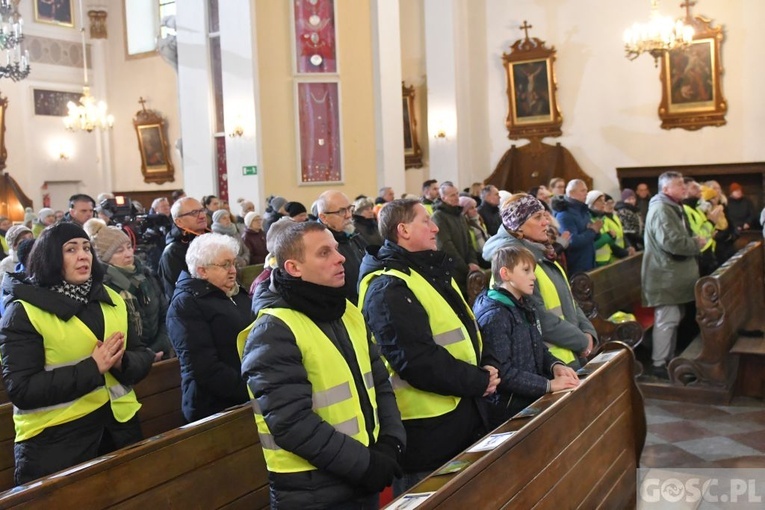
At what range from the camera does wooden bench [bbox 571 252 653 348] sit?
5.95 metres

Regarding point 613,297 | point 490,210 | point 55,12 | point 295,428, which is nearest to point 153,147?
point 55,12

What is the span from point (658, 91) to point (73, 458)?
13624 mm

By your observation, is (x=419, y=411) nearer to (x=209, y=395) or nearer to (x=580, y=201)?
(x=209, y=395)

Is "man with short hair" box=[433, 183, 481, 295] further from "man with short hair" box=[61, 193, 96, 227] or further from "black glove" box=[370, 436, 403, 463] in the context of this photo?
"black glove" box=[370, 436, 403, 463]

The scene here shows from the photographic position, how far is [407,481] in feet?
10.3

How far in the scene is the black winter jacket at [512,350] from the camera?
3197mm

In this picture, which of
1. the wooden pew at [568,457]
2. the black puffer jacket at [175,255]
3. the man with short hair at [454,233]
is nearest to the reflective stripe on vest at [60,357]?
the wooden pew at [568,457]

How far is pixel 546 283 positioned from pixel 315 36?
8.84m

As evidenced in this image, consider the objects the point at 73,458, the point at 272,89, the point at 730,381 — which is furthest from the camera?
the point at 272,89

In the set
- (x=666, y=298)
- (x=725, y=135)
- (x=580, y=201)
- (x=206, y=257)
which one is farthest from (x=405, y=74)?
(x=206, y=257)

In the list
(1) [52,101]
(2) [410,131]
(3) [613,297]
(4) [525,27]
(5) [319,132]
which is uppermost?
Result: (4) [525,27]

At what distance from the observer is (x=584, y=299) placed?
20.3 feet

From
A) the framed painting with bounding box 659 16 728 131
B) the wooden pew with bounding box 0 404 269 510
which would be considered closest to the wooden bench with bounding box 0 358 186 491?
the wooden pew with bounding box 0 404 269 510

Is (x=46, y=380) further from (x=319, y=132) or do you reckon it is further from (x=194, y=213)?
(x=319, y=132)
